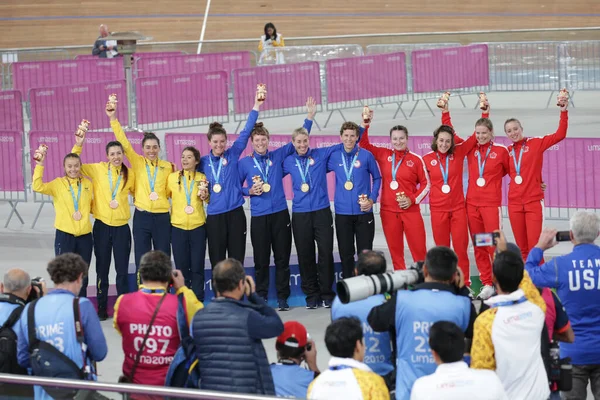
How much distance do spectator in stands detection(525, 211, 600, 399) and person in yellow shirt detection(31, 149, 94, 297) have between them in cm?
514

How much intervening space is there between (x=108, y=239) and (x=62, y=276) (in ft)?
13.3

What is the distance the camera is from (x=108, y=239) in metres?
10.5

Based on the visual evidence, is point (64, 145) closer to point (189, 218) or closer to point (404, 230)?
point (189, 218)

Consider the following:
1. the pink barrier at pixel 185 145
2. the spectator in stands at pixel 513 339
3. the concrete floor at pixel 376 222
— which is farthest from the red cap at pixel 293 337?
the pink barrier at pixel 185 145

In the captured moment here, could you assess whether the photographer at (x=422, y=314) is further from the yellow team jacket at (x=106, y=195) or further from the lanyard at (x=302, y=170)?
the yellow team jacket at (x=106, y=195)

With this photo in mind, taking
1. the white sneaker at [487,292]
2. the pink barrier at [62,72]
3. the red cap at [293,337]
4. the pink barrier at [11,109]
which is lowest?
the white sneaker at [487,292]

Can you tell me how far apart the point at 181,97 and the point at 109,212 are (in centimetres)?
984

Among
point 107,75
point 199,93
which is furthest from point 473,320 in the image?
point 107,75

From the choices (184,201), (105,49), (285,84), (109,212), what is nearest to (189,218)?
(184,201)

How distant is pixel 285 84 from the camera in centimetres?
2106

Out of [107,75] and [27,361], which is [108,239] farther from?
[107,75]

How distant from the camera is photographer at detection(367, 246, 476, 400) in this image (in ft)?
19.7

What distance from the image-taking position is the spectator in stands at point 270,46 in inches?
1031

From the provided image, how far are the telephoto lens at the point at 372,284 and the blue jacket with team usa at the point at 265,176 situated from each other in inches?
175
